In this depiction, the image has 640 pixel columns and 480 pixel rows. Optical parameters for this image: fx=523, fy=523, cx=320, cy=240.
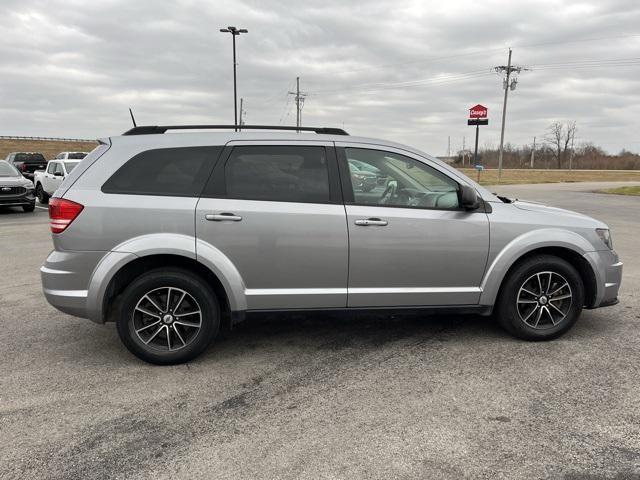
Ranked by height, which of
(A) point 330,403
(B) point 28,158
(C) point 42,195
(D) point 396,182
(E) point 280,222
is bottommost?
(A) point 330,403

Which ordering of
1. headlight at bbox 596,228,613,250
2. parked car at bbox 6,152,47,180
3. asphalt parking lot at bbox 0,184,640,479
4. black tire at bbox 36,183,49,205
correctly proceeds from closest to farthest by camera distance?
asphalt parking lot at bbox 0,184,640,479
headlight at bbox 596,228,613,250
black tire at bbox 36,183,49,205
parked car at bbox 6,152,47,180

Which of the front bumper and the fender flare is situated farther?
the front bumper

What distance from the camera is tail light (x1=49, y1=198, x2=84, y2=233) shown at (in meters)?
3.90

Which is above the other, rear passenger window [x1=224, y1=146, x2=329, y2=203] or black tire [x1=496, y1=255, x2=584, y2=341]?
rear passenger window [x1=224, y1=146, x2=329, y2=203]

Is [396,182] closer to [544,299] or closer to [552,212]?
[552,212]

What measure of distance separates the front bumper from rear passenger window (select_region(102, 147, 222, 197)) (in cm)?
334

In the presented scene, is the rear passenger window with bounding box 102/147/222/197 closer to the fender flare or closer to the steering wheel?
the fender flare

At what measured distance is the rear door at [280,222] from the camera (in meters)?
4.01

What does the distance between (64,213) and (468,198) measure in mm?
3125

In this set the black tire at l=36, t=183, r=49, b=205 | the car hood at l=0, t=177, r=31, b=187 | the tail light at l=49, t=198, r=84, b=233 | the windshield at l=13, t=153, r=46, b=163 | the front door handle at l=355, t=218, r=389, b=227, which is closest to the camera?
the tail light at l=49, t=198, r=84, b=233

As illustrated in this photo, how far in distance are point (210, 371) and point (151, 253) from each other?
100 centimetres

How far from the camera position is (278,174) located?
4.18 m

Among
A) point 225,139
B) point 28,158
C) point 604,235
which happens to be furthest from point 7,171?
point 604,235

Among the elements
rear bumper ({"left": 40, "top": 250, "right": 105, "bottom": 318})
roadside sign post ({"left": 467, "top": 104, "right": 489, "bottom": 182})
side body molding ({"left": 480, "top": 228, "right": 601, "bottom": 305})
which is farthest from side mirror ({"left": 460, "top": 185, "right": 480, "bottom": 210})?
roadside sign post ({"left": 467, "top": 104, "right": 489, "bottom": 182})
